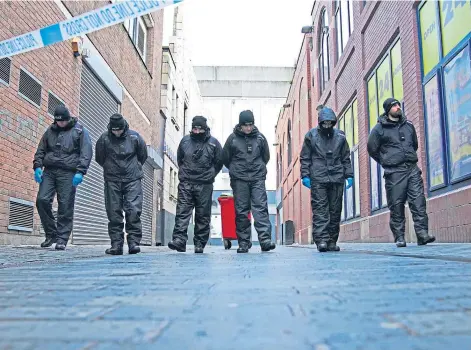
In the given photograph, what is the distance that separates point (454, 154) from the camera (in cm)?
751

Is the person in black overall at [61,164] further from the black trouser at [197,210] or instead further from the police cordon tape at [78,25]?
the black trouser at [197,210]

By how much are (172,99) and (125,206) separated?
644 inches

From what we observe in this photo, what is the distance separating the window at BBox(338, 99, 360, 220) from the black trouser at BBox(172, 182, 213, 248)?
810 cm

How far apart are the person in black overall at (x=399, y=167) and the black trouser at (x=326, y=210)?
2.52 ft

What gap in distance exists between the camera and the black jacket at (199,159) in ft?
20.8

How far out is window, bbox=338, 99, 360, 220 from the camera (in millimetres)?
13875

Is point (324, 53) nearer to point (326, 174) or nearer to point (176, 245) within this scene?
point (326, 174)

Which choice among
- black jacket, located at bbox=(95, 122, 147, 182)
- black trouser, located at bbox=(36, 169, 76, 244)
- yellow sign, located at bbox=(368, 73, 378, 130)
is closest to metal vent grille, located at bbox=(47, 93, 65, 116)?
black trouser, located at bbox=(36, 169, 76, 244)

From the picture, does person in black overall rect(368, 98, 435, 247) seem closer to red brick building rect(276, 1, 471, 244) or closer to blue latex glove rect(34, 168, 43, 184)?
red brick building rect(276, 1, 471, 244)

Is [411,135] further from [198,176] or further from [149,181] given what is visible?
[149,181]

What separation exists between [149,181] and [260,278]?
15.6m

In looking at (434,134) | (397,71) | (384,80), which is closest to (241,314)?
(434,134)

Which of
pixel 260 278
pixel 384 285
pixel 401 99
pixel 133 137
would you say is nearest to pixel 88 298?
pixel 260 278

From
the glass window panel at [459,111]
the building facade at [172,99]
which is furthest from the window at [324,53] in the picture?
the glass window panel at [459,111]
